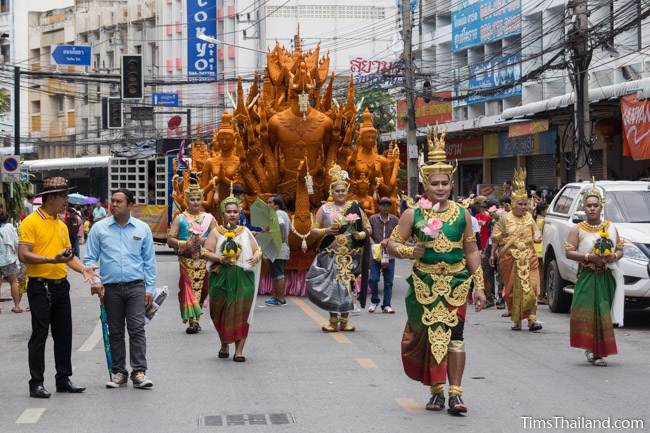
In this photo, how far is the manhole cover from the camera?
9258 millimetres

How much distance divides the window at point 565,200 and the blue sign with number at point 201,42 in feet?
149

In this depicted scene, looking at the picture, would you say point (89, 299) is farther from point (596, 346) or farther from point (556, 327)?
Answer: point (596, 346)

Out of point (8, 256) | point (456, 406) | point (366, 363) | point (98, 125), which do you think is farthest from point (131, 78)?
point (98, 125)

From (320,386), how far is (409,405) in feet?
4.07

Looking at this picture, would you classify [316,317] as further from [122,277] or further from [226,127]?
[122,277]

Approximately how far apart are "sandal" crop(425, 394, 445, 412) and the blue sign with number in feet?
179

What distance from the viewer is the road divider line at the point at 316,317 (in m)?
14.7

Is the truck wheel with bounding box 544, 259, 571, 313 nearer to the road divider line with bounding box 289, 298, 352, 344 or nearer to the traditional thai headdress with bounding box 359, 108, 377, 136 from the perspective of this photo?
the road divider line with bounding box 289, 298, 352, 344

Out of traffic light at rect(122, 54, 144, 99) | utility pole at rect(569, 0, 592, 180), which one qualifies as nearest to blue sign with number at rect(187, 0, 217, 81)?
traffic light at rect(122, 54, 144, 99)

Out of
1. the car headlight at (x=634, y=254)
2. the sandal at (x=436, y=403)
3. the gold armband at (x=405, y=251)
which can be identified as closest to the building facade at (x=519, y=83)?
the car headlight at (x=634, y=254)

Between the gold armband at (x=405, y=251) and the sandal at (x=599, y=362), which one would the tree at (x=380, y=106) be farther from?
the gold armband at (x=405, y=251)

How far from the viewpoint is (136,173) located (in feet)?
129

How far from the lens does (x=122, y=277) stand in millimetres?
10961

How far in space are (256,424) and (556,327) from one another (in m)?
8.00
